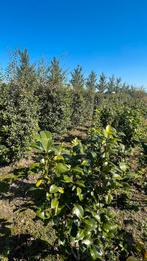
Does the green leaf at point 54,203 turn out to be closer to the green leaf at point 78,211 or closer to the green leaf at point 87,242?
the green leaf at point 78,211

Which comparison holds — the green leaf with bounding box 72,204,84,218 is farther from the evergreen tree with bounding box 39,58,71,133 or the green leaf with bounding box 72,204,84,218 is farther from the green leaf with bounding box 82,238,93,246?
the evergreen tree with bounding box 39,58,71,133

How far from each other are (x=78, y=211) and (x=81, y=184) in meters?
0.29

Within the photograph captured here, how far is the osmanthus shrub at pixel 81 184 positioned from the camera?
7.11 feet

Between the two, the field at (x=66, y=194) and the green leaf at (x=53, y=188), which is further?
the field at (x=66, y=194)

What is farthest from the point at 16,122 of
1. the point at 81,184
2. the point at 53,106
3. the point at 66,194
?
the point at 81,184

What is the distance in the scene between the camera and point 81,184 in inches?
82.9

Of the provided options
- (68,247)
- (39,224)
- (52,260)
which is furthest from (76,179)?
(39,224)

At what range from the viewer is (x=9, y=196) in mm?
5477

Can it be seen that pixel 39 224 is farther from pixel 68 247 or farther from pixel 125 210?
pixel 125 210

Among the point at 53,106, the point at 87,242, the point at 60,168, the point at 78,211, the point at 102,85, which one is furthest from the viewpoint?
the point at 102,85

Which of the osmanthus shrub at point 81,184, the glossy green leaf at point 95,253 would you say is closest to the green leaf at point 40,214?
the osmanthus shrub at point 81,184

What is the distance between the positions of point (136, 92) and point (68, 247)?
4293 cm

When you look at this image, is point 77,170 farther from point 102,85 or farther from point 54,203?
point 102,85

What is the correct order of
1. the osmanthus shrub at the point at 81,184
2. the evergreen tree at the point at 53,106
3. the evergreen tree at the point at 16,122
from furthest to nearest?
the evergreen tree at the point at 53,106 < the evergreen tree at the point at 16,122 < the osmanthus shrub at the point at 81,184
